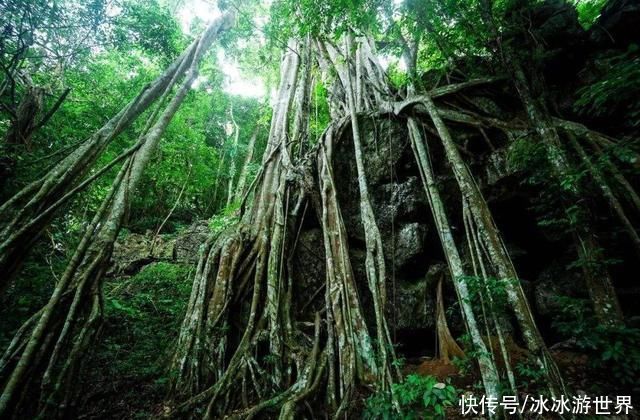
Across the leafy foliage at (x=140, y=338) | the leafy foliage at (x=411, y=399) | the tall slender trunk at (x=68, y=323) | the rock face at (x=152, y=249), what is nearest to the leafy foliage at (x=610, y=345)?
the leafy foliage at (x=411, y=399)

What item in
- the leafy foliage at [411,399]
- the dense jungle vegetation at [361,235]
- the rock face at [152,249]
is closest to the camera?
the leafy foliage at [411,399]

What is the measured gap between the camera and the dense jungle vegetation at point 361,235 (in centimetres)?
256

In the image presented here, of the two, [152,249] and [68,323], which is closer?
[68,323]

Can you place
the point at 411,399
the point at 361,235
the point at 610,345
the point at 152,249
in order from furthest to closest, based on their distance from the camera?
1. the point at 152,249
2. the point at 361,235
3. the point at 610,345
4. the point at 411,399

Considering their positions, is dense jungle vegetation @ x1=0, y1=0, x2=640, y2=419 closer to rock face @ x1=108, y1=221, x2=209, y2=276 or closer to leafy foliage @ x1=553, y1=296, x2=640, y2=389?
leafy foliage @ x1=553, y1=296, x2=640, y2=389

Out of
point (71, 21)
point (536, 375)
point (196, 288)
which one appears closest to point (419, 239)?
point (536, 375)

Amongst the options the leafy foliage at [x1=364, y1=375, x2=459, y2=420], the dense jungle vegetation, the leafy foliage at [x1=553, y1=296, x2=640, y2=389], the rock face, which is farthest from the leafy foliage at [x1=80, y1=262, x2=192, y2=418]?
the leafy foliage at [x1=553, y1=296, x2=640, y2=389]

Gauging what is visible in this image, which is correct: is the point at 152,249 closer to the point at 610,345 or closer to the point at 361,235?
the point at 361,235

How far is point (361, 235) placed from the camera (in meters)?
4.70

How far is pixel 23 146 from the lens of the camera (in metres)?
3.32

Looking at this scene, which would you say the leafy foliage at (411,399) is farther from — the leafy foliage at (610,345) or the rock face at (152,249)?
the rock face at (152,249)

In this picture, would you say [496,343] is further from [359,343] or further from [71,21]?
[71,21]

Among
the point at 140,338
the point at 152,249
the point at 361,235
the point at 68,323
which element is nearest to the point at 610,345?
the point at 361,235

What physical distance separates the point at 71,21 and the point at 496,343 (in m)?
6.59
